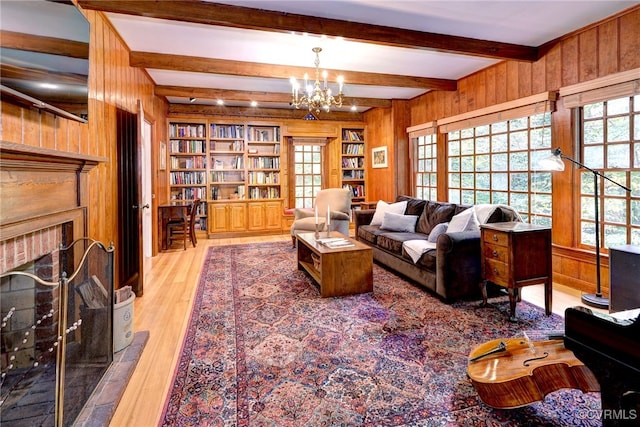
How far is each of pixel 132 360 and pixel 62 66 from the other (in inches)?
70.6

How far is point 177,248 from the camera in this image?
562cm

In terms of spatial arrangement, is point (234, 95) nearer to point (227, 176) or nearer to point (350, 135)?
point (227, 176)

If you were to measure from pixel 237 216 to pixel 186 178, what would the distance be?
4.10 feet

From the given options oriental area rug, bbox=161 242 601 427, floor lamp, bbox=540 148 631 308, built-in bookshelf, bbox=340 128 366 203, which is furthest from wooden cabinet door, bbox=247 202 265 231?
floor lamp, bbox=540 148 631 308

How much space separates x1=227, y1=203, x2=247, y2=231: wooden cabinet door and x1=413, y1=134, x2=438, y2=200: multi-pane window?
3399 mm

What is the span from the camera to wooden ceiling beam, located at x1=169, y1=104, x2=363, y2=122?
658 cm

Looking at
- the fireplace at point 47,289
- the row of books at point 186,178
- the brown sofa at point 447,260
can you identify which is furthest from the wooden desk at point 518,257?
the row of books at point 186,178

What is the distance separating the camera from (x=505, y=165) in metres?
4.43

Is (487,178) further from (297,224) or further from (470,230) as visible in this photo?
(297,224)

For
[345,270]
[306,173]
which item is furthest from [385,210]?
[306,173]

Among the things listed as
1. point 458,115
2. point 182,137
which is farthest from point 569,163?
point 182,137

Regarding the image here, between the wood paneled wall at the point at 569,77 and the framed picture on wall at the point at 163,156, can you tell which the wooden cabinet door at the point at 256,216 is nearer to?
the framed picture on wall at the point at 163,156

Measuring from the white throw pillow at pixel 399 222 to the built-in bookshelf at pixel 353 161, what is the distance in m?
3.14

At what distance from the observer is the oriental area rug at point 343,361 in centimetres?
164
